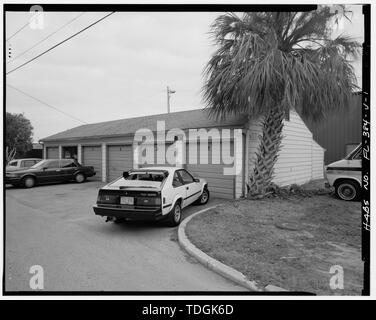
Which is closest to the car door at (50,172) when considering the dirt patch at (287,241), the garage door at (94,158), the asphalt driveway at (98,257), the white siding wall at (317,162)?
the garage door at (94,158)

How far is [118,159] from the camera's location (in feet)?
44.3

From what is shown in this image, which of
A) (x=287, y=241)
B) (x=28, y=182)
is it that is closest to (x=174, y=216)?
(x=287, y=241)

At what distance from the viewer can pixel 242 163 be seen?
8.89m

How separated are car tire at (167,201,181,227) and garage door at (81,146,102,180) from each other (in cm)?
1024

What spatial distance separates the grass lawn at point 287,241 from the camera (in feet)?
10.4

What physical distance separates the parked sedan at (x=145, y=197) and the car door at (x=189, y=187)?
1.23ft

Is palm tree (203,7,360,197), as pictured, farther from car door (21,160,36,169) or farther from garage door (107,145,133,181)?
car door (21,160,36,169)

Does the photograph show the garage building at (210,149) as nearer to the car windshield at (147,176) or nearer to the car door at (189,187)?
the car door at (189,187)

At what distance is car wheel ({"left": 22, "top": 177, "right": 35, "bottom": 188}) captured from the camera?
12.3 meters

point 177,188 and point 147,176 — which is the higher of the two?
point 147,176

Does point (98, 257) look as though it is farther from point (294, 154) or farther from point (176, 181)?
point (294, 154)

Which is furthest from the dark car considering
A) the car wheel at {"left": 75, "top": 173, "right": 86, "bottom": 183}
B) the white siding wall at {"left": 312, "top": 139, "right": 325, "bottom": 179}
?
the white siding wall at {"left": 312, "top": 139, "right": 325, "bottom": 179}

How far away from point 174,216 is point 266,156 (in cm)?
418
